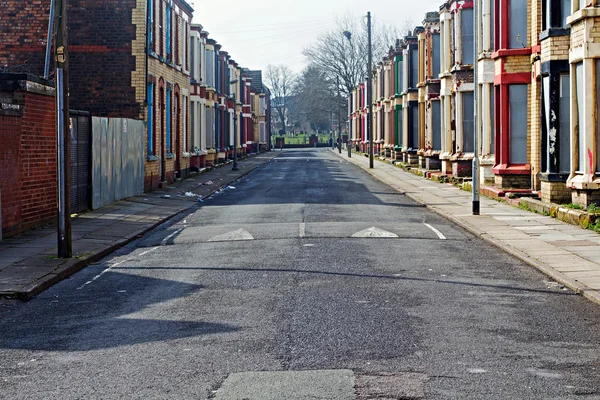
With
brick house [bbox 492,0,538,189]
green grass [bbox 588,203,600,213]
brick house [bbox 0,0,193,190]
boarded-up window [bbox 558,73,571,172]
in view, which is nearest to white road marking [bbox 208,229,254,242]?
green grass [bbox 588,203,600,213]

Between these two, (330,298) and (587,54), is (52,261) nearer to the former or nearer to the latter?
(330,298)

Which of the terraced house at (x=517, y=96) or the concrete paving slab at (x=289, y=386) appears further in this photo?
the terraced house at (x=517, y=96)

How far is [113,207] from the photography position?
2555cm

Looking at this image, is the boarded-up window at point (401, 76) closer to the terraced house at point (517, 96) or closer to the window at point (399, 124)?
the window at point (399, 124)

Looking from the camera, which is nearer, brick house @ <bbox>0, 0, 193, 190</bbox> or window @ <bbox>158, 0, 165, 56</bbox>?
brick house @ <bbox>0, 0, 193, 190</bbox>

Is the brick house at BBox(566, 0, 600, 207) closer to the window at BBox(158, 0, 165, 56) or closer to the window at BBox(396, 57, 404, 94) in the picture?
the window at BBox(158, 0, 165, 56)

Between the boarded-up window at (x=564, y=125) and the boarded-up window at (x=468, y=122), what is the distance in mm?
12586

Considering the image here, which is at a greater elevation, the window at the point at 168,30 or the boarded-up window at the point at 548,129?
the window at the point at 168,30

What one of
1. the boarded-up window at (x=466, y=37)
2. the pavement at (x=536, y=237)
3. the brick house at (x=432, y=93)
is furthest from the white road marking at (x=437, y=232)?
the brick house at (x=432, y=93)

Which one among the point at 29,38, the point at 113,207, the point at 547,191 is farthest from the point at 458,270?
the point at 29,38

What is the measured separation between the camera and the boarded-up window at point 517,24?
2739 centimetres

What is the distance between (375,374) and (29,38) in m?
27.2

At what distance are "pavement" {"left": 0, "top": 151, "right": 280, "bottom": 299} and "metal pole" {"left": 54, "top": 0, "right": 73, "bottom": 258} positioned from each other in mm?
383

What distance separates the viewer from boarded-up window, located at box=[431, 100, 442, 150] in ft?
142
